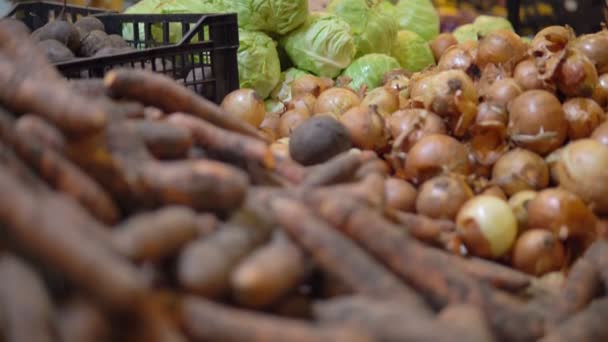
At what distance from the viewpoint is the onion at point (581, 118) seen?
128cm

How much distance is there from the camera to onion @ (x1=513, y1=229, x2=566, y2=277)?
104 cm

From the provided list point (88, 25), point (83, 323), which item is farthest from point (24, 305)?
point (88, 25)

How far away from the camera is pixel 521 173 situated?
3.92 feet

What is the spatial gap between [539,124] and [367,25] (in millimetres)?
1312

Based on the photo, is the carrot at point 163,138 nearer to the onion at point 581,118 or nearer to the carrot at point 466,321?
the carrot at point 466,321

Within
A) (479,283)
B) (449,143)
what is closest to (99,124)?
(479,283)

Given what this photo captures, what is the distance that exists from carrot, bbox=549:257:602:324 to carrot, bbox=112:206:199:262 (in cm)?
52

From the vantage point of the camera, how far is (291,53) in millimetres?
2277

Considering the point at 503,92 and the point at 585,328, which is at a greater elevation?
the point at 503,92

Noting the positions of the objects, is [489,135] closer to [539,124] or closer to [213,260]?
[539,124]

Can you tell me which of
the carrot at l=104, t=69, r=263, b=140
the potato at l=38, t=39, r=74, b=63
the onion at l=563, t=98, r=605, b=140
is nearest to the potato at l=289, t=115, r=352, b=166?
the carrot at l=104, t=69, r=263, b=140

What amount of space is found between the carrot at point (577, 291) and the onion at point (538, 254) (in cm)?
5

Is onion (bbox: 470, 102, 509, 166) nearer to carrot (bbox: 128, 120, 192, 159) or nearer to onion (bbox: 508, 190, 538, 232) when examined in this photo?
onion (bbox: 508, 190, 538, 232)

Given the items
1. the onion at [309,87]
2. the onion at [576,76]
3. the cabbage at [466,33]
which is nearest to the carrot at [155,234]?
the onion at [576,76]
